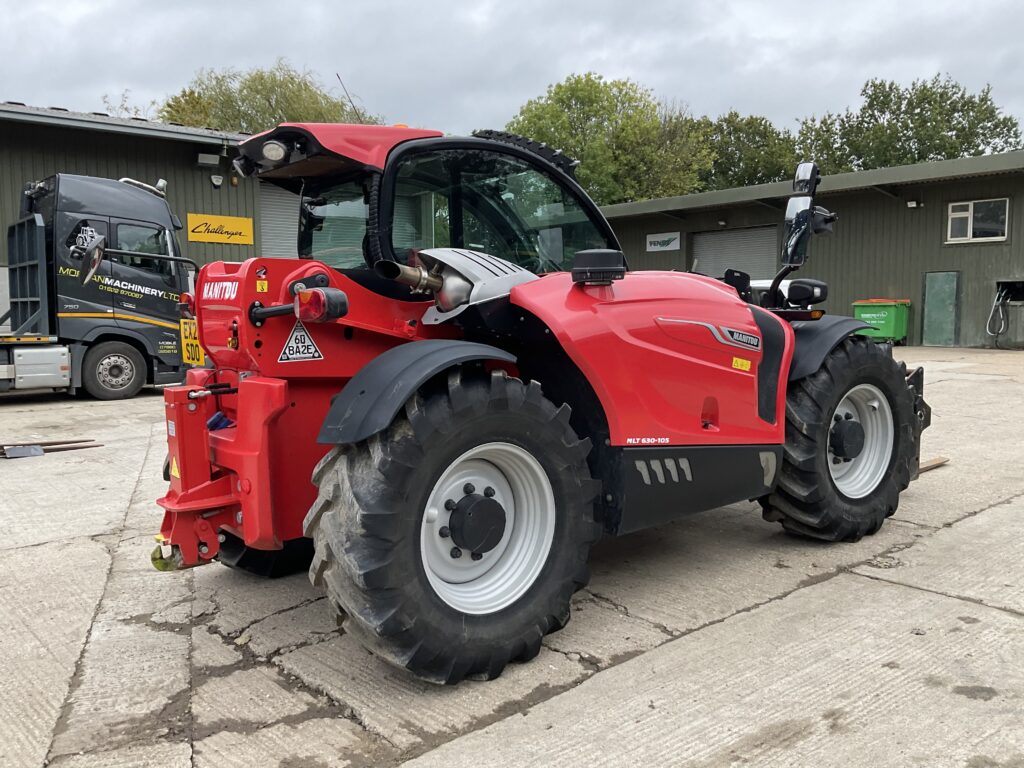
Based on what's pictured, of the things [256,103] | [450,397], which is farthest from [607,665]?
[256,103]

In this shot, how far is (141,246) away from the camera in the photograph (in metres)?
12.0

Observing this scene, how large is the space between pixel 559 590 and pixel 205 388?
5.41 feet

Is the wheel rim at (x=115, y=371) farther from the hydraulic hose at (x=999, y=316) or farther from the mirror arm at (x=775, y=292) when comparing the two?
the hydraulic hose at (x=999, y=316)

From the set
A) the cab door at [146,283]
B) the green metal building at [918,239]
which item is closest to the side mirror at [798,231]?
the cab door at [146,283]

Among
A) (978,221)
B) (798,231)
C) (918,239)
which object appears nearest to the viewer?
(798,231)

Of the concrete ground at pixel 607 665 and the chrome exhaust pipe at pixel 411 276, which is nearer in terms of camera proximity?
the concrete ground at pixel 607 665

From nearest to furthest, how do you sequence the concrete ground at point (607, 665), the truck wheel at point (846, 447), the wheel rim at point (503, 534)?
the concrete ground at point (607, 665), the wheel rim at point (503, 534), the truck wheel at point (846, 447)

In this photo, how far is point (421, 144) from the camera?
3.41 meters

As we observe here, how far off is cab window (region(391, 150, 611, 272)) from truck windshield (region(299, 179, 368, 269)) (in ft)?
0.65

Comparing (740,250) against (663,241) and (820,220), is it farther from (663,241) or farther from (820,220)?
(820,220)

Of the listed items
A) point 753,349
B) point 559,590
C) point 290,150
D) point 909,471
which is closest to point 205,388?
point 290,150

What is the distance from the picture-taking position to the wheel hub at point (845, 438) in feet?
14.5

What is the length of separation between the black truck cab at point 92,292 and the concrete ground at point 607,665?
7313 millimetres

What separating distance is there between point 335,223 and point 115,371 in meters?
9.81
